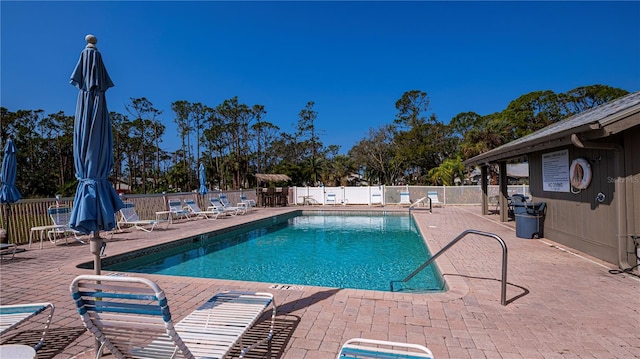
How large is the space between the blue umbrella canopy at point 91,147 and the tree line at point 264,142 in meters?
24.9

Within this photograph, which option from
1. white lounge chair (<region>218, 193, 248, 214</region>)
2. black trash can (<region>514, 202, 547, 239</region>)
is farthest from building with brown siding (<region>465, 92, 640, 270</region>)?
white lounge chair (<region>218, 193, 248, 214</region>)

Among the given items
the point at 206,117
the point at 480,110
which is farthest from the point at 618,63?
the point at 206,117

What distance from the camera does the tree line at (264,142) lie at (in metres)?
32.5

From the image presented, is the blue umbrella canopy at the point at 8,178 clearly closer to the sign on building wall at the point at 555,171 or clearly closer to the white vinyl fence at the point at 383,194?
the sign on building wall at the point at 555,171

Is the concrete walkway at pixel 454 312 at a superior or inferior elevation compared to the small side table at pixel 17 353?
inferior

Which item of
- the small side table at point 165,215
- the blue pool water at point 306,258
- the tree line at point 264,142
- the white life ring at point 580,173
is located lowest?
the blue pool water at point 306,258

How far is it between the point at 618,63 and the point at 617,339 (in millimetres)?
31491

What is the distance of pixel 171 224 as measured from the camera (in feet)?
38.8

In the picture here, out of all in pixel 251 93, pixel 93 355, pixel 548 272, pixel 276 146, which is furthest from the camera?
pixel 276 146

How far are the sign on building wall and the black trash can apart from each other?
0.49 m

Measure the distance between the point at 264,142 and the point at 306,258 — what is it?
117 feet

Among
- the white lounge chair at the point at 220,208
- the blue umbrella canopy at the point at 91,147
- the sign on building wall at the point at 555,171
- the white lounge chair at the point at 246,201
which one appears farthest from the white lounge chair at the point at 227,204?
the blue umbrella canopy at the point at 91,147

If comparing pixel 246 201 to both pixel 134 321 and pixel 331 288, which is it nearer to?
pixel 331 288

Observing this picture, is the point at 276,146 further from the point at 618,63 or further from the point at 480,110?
the point at 618,63
